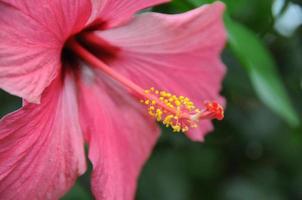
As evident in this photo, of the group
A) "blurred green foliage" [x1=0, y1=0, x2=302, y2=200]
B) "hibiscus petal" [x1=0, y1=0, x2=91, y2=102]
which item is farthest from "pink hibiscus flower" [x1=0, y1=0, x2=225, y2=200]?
"blurred green foliage" [x1=0, y1=0, x2=302, y2=200]

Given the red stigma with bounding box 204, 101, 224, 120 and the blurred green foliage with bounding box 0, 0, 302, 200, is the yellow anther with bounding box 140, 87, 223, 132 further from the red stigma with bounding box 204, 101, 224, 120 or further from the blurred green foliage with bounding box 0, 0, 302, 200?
the blurred green foliage with bounding box 0, 0, 302, 200

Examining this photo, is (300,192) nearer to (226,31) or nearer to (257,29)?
(257,29)

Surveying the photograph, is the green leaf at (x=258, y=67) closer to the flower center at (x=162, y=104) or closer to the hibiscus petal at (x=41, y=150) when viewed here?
the flower center at (x=162, y=104)

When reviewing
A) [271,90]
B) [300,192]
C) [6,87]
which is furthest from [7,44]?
[300,192]

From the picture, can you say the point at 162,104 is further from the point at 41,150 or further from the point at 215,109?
the point at 41,150

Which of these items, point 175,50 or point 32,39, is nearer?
point 32,39

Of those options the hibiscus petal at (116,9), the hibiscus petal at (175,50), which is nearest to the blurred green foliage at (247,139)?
the hibiscus petal at (175,50)

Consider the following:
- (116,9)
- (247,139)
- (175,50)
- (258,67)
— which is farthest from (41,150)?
(247,139)
